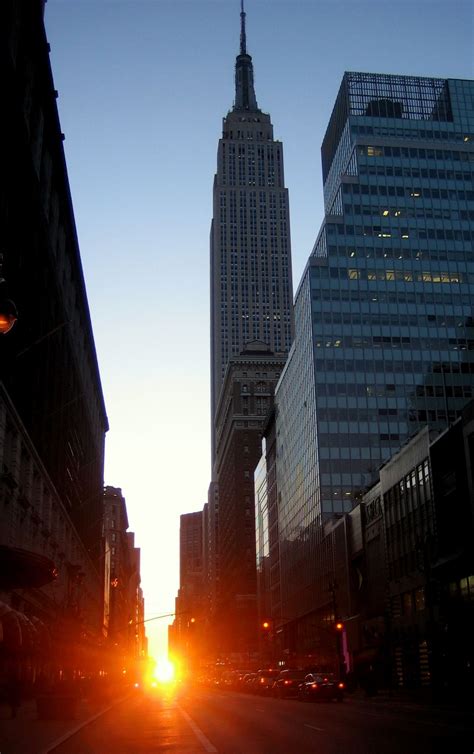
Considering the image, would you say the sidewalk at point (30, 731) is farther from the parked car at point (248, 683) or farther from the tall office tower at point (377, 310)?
the tall office tower at point (377, 310)

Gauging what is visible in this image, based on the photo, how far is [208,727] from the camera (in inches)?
1056

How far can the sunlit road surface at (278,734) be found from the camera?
19.0m

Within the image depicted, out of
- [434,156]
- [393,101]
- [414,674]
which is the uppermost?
[393,101]

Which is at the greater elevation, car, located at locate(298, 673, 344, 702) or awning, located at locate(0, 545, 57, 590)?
awning, located at locate(0, 545, 57, 590)

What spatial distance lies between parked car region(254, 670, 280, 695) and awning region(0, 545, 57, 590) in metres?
38.7

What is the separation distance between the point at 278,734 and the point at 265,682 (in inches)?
1860

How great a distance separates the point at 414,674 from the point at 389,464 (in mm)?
18967

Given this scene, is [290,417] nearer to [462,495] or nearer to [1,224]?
[462,495]

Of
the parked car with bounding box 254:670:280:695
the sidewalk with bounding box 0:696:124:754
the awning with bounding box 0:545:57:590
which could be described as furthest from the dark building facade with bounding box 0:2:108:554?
the parked car with bounding box 254:670:280:695

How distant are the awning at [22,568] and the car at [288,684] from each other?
30.3 metres

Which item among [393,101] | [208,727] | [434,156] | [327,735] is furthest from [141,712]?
[393,101]

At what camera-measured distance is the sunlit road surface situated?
749 inches

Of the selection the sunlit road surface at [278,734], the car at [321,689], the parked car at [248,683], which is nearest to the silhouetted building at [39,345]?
the sunlit road surface at [278,734]

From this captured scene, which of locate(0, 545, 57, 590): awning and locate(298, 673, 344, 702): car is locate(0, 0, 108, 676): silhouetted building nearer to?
locate(0, 545, 57, 590): awning
